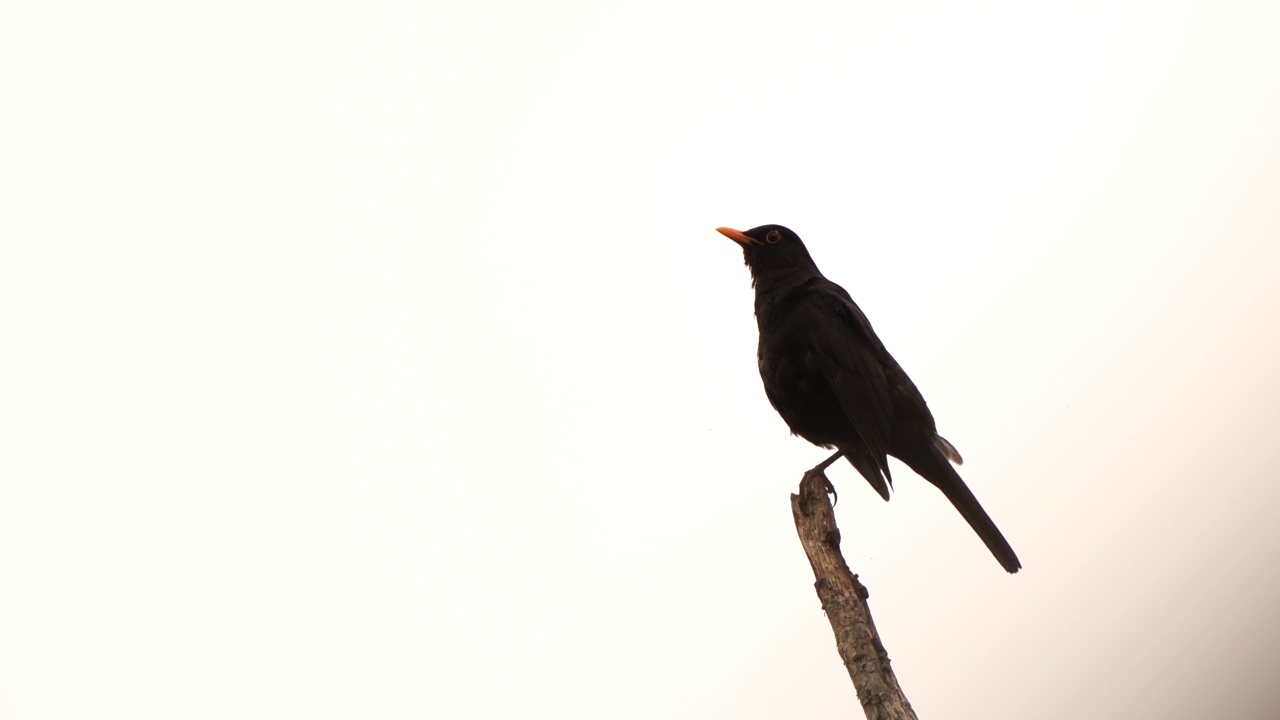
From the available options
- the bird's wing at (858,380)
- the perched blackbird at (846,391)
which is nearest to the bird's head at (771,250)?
the perched blackbird at (846,391)

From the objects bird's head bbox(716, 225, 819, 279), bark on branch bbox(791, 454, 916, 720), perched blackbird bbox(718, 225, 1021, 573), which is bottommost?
bark on branch bbox(791, 454, 916, 720)

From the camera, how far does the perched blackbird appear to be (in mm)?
4918

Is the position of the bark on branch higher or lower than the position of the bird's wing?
lower

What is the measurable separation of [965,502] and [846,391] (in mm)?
779

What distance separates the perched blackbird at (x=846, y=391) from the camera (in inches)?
194

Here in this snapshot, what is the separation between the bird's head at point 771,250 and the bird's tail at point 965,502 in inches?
51.3

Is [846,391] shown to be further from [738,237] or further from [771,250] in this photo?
[738,237]

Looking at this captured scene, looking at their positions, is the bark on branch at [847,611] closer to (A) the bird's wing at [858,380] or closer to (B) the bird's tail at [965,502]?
(A) the bird's wing at [858,380]

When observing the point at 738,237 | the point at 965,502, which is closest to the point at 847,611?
the point at 965,502

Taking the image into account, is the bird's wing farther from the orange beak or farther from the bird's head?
the orange beak

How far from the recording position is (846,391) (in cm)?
493

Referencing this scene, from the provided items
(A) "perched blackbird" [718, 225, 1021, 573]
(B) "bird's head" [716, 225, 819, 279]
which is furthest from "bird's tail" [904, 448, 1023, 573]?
(B) "bird's head" [716, 225, 819, 279]

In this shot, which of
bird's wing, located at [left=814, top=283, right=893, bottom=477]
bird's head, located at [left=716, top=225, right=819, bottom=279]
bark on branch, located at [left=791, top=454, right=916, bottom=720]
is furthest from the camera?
bird's head, located at [left=716, top=225, right=819, bottom=279]

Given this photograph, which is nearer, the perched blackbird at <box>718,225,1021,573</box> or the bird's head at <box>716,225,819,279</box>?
the perched blackbird at <box>718,225,1021,573</box>
